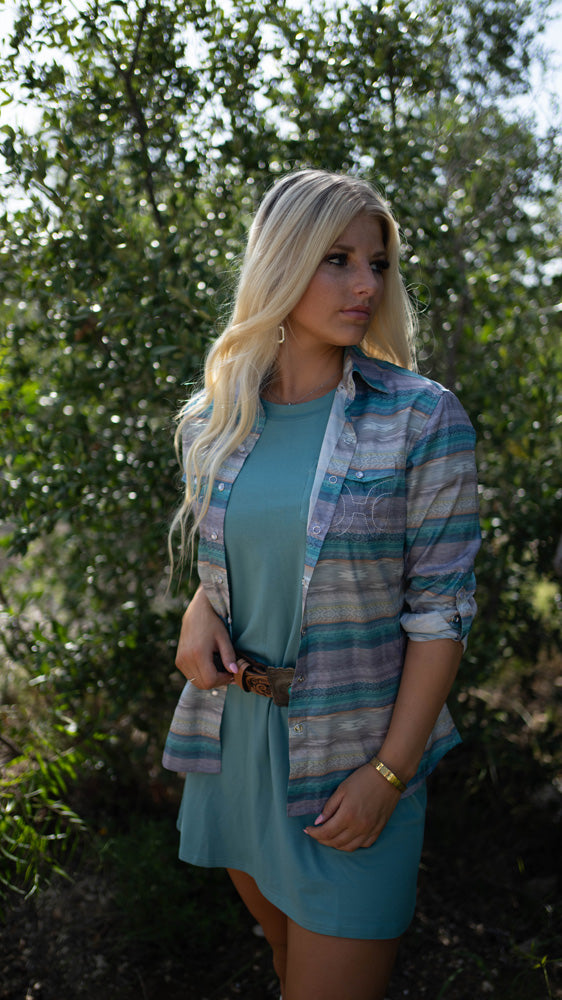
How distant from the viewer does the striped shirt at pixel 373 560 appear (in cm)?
150

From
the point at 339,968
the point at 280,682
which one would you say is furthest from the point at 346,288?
the point at 339,968

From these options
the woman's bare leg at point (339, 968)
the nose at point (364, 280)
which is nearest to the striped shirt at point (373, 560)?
the nose at point (364, 280)

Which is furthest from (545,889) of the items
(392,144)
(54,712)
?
(392,144)

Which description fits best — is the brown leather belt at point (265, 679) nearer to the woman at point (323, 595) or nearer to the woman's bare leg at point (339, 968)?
the woman at point (323, 595)

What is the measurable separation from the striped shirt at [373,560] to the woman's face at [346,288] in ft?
0.26

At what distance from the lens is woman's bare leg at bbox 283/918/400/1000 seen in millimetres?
1515

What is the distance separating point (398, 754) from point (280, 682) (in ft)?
0.96

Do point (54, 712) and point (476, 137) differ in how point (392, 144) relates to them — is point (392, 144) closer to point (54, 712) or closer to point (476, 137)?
point (476, 137)

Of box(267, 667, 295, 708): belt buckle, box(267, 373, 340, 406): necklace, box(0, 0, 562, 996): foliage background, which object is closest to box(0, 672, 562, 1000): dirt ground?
box(0, 0, 562, 996): foliage background

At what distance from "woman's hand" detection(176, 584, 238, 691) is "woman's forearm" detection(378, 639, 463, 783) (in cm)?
39

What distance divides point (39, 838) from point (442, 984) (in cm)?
134

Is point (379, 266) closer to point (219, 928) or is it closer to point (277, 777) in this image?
point (277, 777)

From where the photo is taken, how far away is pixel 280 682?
1.64 metres

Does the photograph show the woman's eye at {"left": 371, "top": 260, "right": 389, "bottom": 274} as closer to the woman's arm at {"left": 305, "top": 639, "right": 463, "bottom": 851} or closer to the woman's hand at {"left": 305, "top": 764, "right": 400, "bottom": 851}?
the woman's arm at {"left": 305, "top": 639, "right": 463, "bottom": 851}
